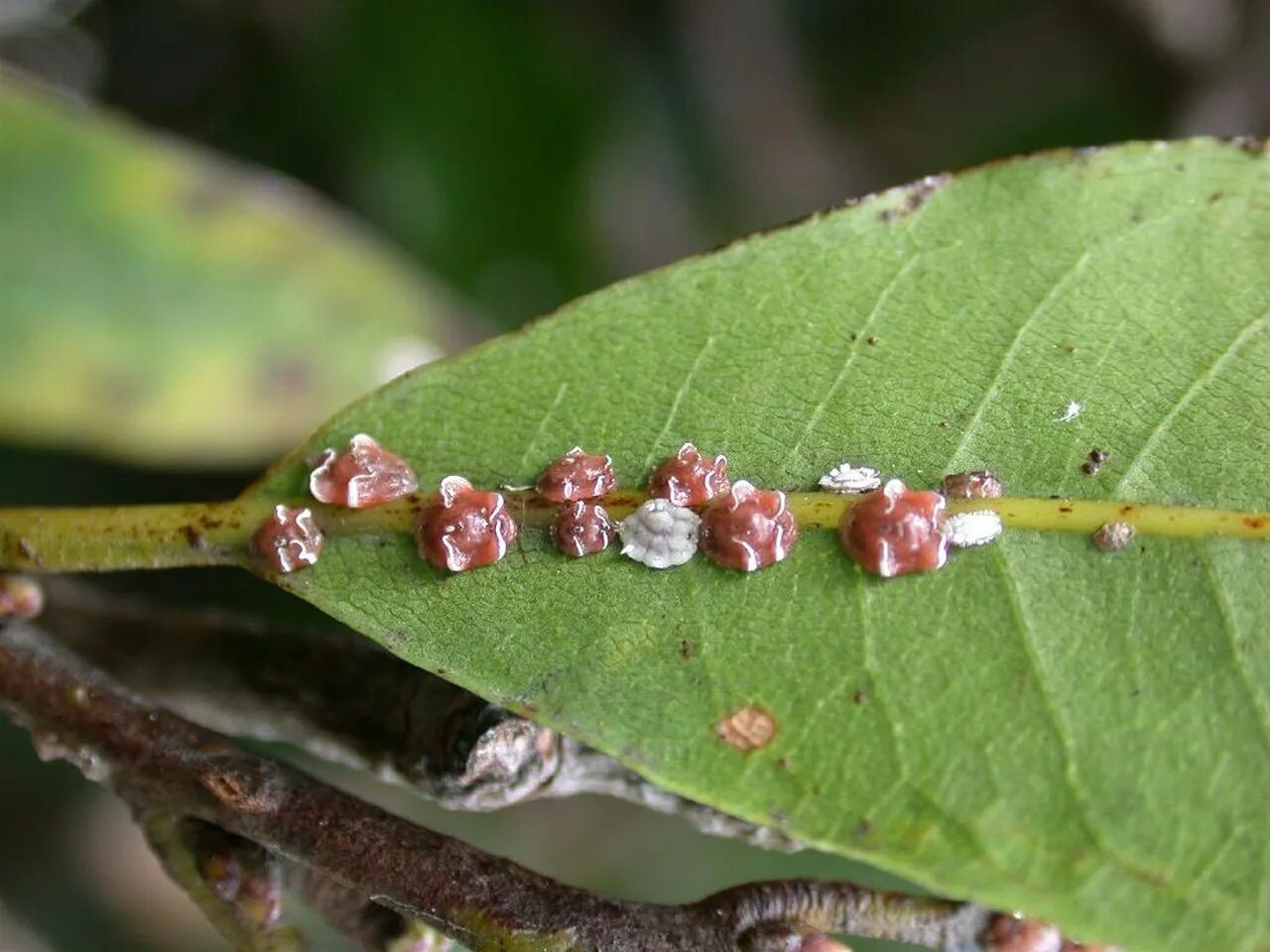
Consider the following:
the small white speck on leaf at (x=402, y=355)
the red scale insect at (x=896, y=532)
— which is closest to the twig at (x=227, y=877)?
the red scale insect at (x=896, y=532)

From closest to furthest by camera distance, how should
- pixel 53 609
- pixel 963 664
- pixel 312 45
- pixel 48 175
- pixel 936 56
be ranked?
1. pixel 963 664
2. pixel 53 609
3. pixel 48 175
4. pixel 312 45
5. pixel 936 56

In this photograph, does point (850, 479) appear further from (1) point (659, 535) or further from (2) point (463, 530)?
(2) point (463, 530)

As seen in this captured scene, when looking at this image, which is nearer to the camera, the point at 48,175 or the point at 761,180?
the point at 48,175

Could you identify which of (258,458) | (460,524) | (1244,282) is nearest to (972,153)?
(258,458)

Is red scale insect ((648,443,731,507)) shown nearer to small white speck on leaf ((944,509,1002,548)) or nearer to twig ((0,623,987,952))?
small white speck on leaf ((944,509,1002,548))

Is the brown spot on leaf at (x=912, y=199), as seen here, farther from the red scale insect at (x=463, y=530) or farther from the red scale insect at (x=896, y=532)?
the red scale insect at (x=463, y=530)

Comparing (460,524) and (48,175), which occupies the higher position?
(48,175)

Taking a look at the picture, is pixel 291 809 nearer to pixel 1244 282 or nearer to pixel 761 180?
pixel 1244 282

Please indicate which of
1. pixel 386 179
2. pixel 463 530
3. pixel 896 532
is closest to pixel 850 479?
pixel 896 532
